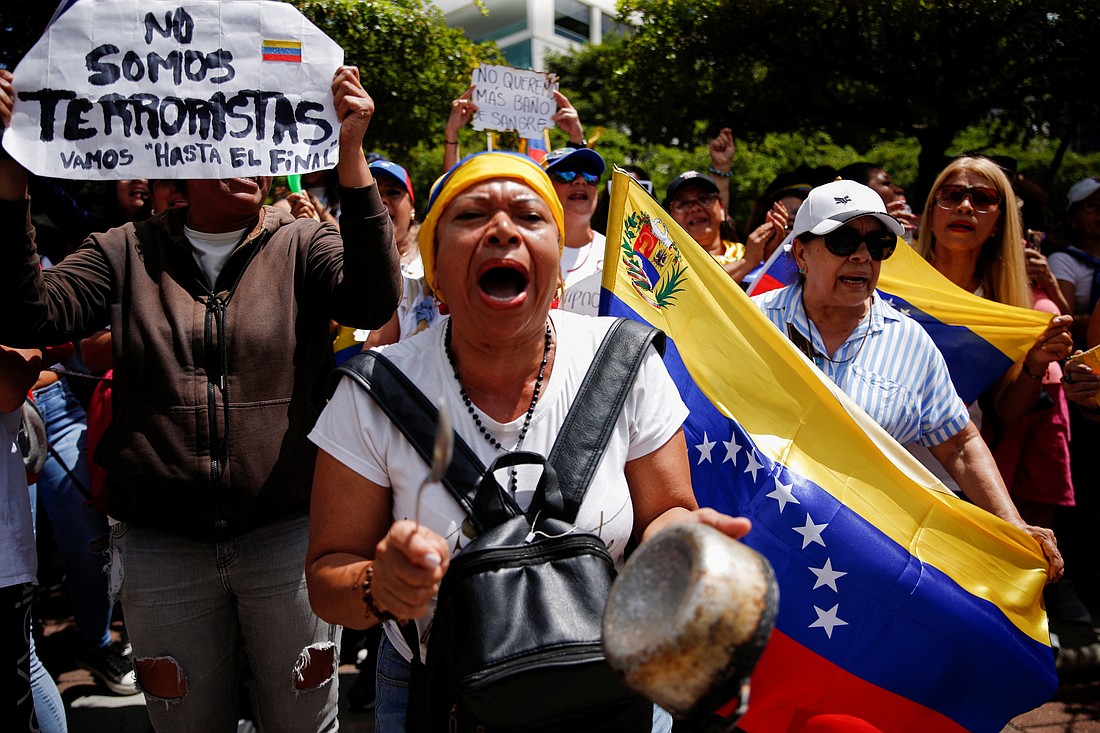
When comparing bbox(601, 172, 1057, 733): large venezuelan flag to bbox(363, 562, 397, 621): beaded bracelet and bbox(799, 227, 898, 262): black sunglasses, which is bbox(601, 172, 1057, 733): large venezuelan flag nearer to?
bbox(799, 227, 898, 262): black sunglasses

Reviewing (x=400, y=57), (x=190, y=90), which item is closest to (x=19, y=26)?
(x=400, y=57)

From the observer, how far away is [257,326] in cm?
243

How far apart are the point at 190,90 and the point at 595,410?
1.47 meters

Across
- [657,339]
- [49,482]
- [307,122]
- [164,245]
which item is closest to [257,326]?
[164,245]

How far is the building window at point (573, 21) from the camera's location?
46.8 meters

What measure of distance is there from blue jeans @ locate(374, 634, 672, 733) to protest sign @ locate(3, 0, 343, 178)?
130cm

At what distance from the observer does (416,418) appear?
5.79 feet

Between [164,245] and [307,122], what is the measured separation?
1.90 ft

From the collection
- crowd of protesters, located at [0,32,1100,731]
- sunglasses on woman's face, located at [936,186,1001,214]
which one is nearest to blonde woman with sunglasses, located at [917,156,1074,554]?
sunglasses on woman's face, located at [936,186,1001,214]

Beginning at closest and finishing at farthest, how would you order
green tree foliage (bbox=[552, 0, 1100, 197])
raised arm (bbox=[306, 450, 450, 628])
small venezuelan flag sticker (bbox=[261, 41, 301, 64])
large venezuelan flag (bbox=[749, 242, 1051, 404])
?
raised arm (bbox=[306, 450, 450, 628]) < small venezuelan flag sticker (bbox=[261, 41, 301, 64]) < large venezuelan flag (bbox=[749, 242, 1051, 404]) < green tree foliage (bbox=[552, 0, 1100, 197])

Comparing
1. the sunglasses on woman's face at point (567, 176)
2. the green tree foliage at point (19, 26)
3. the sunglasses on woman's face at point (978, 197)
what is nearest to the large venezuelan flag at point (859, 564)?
the sunglasses on woman's face at point (978, 197)

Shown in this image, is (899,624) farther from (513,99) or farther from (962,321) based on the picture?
(513,99)

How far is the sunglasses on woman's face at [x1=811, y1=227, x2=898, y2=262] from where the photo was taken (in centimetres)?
289

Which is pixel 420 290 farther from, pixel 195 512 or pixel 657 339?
pixel 657 339
